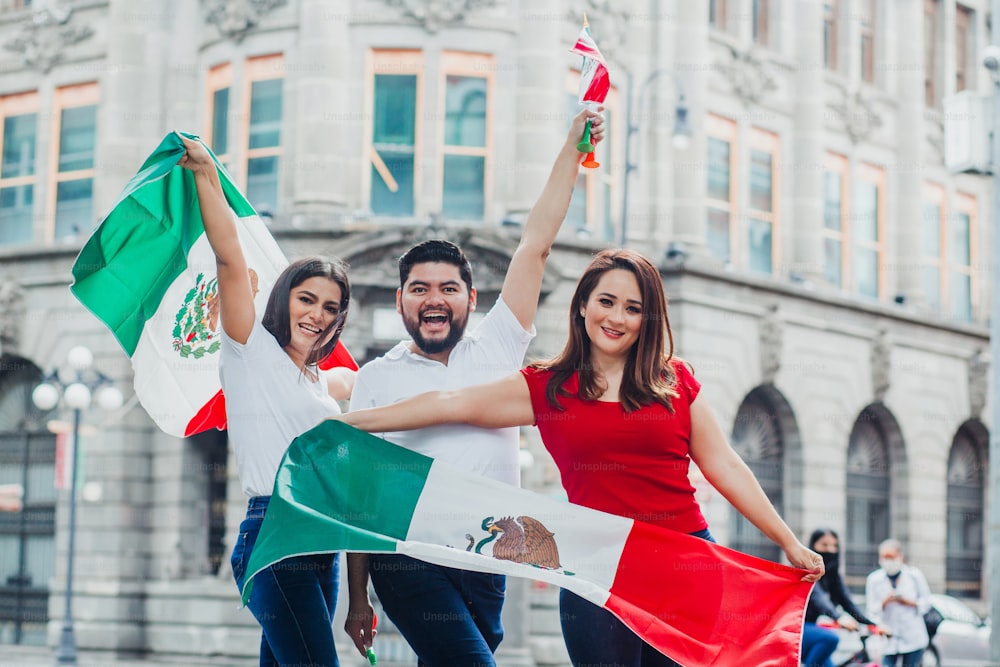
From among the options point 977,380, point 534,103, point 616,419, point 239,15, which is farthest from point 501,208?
point 616,419

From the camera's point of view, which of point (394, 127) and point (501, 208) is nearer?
point (501, 208)

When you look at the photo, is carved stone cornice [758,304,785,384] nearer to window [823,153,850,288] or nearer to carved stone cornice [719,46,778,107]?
window [823,153,850,288]

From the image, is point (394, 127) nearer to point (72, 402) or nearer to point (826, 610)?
point (72, 402)

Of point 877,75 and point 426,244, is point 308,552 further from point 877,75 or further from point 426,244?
point 877,75

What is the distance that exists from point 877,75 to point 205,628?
18212 millimetres

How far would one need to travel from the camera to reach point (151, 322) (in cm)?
748

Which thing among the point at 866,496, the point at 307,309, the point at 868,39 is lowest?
the point at 866,496

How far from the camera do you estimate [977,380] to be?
35.8m

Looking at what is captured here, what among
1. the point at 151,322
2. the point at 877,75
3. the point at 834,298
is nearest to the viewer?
the point at 151,322

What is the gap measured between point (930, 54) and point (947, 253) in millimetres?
4357

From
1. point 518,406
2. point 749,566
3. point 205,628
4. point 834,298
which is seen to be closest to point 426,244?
point 518,406

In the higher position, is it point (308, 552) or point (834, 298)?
point (834, 298)

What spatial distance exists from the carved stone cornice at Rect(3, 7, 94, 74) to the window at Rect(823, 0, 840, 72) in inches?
563

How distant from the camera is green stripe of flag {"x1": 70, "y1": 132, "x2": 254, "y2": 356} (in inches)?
280
